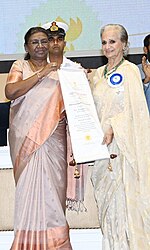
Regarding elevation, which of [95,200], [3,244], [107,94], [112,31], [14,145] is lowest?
[3,244]

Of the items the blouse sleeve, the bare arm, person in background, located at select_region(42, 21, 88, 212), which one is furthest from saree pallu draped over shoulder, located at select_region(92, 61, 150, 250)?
the blouse sleeve

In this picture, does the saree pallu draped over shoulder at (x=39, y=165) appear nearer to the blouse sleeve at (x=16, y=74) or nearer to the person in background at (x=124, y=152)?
the blouse sleeve at (x=16, y=74)

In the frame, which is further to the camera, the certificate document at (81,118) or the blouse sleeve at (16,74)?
the blouse sleeve at (16,74)

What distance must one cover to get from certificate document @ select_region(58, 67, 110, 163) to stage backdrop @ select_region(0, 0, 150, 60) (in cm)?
161

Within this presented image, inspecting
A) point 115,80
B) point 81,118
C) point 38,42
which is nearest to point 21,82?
point 38,42

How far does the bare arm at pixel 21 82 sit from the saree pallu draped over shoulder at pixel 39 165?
0.04ft

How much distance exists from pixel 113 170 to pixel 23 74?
76cm

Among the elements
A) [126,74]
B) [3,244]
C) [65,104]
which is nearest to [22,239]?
[3,244]

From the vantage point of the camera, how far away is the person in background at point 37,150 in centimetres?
406

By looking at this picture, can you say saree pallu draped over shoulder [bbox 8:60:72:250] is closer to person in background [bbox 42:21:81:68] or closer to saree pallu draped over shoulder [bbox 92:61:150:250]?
person in background [bbox 42:21:81:68]

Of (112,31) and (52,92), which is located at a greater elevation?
(112,31)

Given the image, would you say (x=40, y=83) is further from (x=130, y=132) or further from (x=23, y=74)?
(x=130, y=132)

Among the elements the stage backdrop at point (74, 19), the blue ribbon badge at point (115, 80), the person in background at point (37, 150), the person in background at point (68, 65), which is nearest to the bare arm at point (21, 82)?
the person in background at point (37, 150)

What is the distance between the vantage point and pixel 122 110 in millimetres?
4055
